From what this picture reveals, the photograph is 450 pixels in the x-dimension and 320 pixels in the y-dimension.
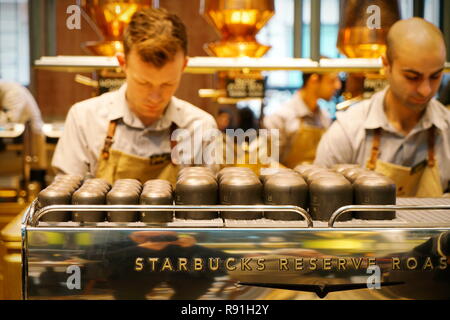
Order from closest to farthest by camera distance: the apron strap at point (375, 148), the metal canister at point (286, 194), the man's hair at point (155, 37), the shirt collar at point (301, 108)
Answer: the metal canister at point (286, 194) → the man's hair at point (155, 37) → the apron strap at point (375, 148) → the shirt collar at point (301, 108)

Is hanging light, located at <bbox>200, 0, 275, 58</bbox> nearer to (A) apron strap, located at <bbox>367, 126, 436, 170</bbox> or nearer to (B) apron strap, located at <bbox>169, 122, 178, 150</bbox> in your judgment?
(B) apron strap, located at <bbox>169, 122, 178, 150</bbox>

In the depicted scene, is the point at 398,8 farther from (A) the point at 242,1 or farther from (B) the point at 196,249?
(B) the point at 196,249

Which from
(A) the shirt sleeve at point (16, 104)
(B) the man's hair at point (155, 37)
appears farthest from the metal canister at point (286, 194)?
(A) the shirt sleeve at point (16, 104)

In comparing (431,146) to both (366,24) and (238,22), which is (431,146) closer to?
(366,24)

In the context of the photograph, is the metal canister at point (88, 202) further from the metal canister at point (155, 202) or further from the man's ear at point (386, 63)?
the man's ear at point (386, 63)

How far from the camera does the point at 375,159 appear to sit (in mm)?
2502

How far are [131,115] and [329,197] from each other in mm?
1168

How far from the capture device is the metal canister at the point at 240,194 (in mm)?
1550

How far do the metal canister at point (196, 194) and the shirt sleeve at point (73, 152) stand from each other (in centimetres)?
103

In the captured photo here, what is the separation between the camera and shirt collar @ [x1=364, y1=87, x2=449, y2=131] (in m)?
2.46

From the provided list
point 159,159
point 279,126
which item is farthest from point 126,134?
point 279,126

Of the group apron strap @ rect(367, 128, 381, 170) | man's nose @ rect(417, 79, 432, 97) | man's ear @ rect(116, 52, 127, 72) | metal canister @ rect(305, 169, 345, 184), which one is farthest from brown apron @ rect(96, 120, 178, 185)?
man's nose @ rect(417, 79, 432, 97)
